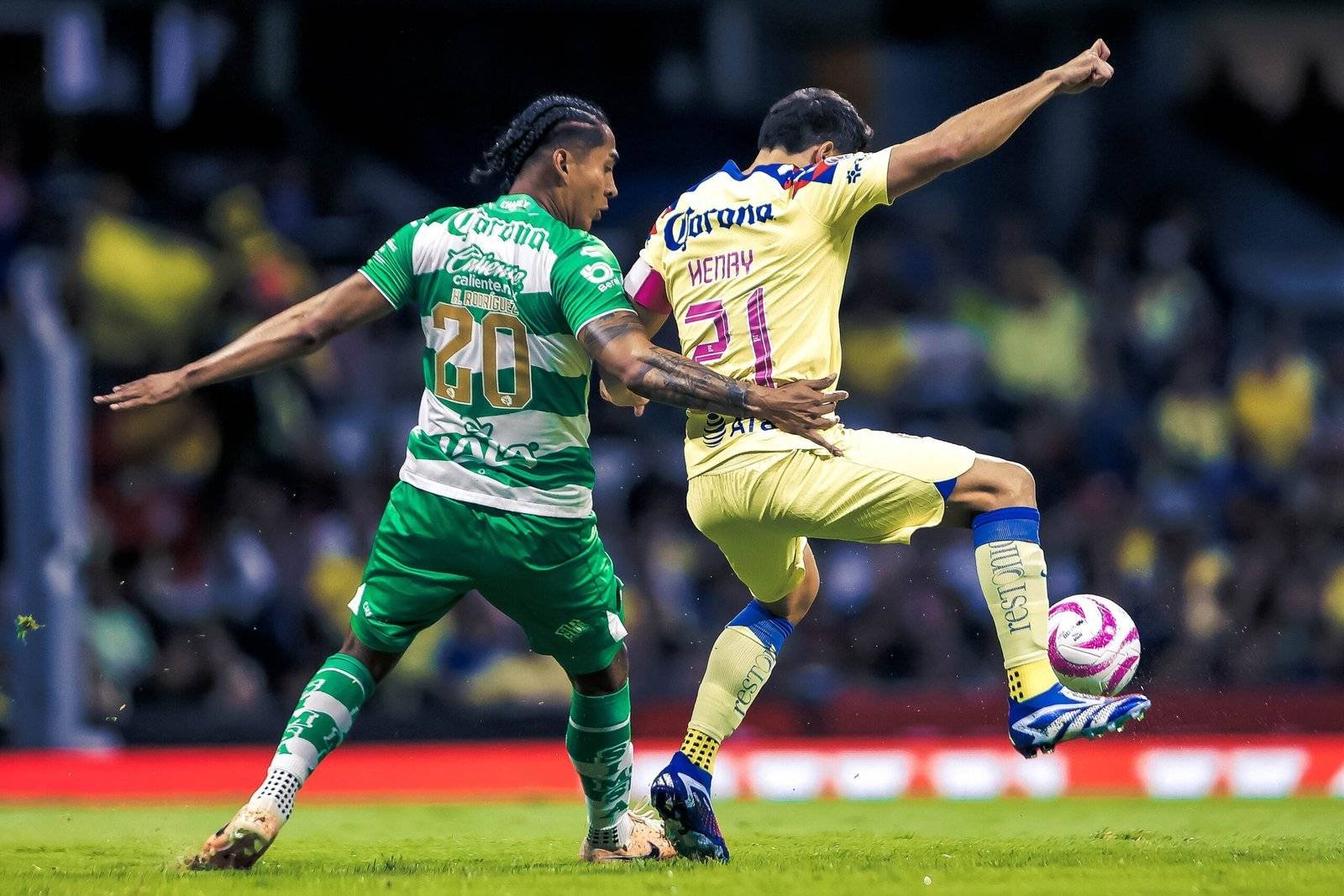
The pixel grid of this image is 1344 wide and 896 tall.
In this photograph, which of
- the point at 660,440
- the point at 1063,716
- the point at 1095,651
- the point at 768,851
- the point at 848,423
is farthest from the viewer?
the point at 660,440

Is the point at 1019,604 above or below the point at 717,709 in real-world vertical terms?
above

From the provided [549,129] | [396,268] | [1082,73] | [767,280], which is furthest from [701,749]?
[1082,73]

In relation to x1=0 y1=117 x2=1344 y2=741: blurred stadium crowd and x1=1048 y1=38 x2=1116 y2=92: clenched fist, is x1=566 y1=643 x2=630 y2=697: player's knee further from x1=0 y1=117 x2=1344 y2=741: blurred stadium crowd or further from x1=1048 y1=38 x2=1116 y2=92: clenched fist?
x1=0 y1=117 x2=1344 y2=741: blurred stadium crowd

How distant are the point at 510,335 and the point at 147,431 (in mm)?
7368

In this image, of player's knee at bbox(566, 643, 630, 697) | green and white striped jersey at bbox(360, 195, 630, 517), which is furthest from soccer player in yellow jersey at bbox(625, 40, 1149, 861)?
green and white striped jersey at bbox(360, 195, 630, 517)

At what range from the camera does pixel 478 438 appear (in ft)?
19.0

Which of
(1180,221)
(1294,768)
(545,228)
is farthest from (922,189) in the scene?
(545,228)

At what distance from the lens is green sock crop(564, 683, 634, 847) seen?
6090 millimetres

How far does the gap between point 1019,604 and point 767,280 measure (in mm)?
1241

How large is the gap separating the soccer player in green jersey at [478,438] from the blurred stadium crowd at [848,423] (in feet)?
17.2

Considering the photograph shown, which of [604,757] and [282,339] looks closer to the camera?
[282,339]

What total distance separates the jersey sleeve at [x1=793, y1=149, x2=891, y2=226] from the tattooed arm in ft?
1.98

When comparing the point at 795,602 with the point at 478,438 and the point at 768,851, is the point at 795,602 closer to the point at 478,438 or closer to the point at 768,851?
the point at 768,851

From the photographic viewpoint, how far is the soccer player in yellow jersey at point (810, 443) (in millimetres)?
5727
